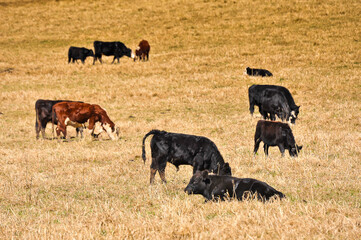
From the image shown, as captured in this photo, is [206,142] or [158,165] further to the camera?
[158,165]

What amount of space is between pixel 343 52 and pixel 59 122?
1890 cm

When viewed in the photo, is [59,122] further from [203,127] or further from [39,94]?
[39,94]

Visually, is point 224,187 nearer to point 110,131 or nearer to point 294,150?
point 294,150

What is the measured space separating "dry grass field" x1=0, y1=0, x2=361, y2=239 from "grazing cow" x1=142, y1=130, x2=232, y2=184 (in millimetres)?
472

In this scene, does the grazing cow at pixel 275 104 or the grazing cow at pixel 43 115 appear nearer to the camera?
the grazing cow at pixel 275 104

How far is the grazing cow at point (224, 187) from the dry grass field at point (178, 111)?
0.33m

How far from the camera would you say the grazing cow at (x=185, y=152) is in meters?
8.27

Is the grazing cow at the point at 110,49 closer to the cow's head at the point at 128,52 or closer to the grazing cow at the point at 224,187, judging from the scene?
the cow's head at the point at 128,52

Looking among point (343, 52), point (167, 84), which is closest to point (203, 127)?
point (167, 84)

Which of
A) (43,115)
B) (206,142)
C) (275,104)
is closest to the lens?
(206,142)

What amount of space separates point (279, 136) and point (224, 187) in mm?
3914

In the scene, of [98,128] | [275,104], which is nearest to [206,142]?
[98,128]

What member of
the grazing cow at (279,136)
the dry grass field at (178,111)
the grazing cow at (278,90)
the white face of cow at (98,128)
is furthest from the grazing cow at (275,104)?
the white face of cow at (98,128)

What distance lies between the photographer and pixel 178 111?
63.9ft
